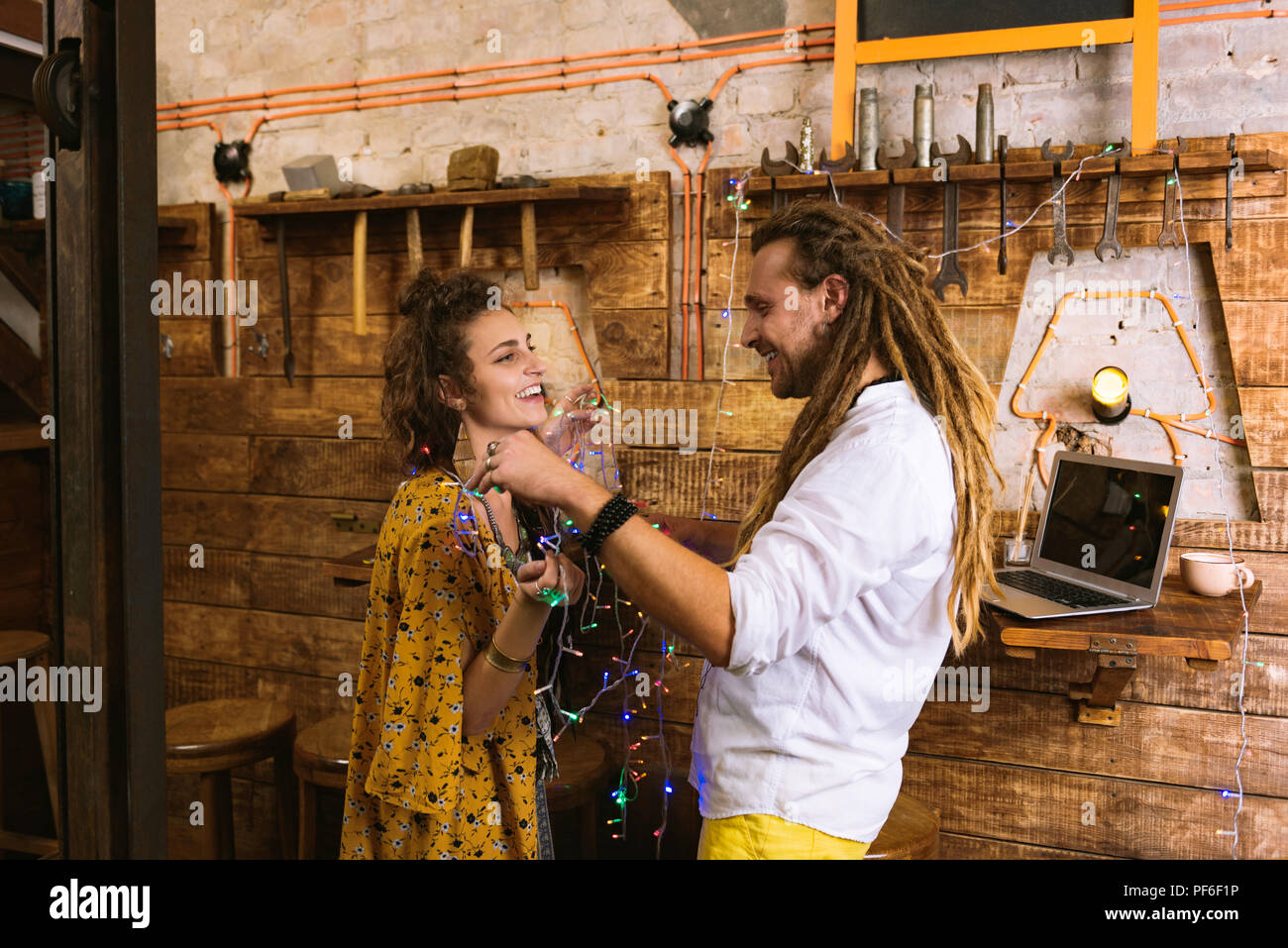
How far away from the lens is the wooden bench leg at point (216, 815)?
268cm

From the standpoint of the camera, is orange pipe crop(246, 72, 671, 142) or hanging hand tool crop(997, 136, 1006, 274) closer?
hanging hand tool crop(997, 136, 1006, 274)

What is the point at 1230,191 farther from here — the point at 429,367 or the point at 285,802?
the point at 285,802

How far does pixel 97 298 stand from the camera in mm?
1044

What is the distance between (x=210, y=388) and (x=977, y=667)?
9.14 feet

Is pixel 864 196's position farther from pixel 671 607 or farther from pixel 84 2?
pixel 84 2

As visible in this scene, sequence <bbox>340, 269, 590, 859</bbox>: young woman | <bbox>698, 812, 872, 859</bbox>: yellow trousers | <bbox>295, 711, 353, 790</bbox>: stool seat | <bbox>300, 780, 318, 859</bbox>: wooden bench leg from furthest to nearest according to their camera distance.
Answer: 1. <bbox>300, 780, 318, 859</bbox>: wooden bench leg
2. <bbox>295, 711, 353, 790</bbox>: stool seat
3. <bbox>340, 269, 590, 859</bbox>: young woman
4. <bbox>698, 812, 872, 859</bbox>: yellow trousers

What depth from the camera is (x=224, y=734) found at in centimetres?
272

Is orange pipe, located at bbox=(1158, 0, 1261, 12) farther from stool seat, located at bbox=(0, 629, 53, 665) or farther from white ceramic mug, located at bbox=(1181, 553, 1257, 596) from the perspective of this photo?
stool seat, located at bbox=(0, 629, 53, 665)

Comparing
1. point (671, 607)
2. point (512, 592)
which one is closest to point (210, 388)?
point (512, 592)

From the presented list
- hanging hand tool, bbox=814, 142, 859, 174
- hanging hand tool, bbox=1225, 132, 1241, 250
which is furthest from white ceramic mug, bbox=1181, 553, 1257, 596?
hanging hand tool, bbox=814, 142, 859, 174

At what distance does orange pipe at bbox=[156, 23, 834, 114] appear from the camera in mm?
2713

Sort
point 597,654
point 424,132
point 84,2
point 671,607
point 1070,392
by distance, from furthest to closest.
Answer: point 424,132
point 597,654
point 1070,392
point 671,607
point 84,2

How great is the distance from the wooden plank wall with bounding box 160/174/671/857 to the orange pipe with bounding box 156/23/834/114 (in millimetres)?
392
